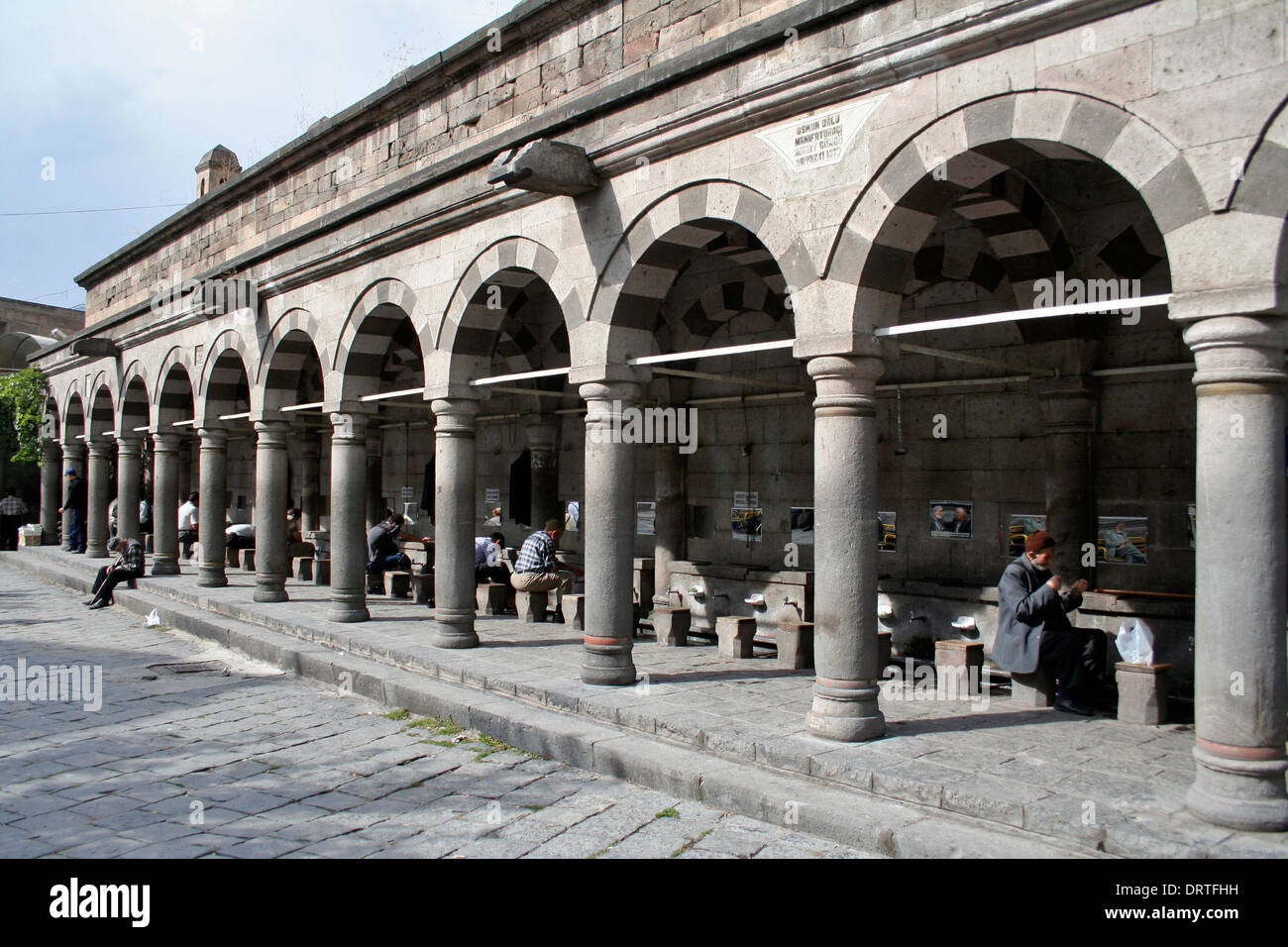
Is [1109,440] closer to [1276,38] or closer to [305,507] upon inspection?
[1276,38]

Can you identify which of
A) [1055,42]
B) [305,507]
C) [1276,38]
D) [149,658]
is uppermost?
[1055,42]

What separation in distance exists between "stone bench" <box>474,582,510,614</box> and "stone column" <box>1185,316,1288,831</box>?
7.74 meters

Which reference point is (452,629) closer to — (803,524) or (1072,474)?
(803,524)

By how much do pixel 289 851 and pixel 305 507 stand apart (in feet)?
48.4

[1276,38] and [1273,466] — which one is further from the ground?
[1276,38]

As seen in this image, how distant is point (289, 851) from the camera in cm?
444

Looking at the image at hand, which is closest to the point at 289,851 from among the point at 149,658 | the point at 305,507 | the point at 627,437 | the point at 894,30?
the point at 627,437

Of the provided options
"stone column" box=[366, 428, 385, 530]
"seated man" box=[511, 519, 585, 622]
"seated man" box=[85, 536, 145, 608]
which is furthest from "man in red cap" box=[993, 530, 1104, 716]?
"stone column" box=[366, 428, 385, 530]

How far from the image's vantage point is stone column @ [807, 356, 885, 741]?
216 inches

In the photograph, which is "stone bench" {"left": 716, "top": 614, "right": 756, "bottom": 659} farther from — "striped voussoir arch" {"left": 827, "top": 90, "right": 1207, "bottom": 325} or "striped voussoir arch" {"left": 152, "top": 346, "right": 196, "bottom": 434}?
"striped voussoir arch" {"left": 152, "top": 346, "right": 196, "bottom": 434}

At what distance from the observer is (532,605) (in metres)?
10.2

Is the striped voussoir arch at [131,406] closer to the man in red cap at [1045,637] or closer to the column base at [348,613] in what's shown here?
the column base at [348,613]

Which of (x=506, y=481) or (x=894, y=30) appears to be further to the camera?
(x=506, y=481)

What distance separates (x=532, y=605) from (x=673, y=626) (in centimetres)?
194
